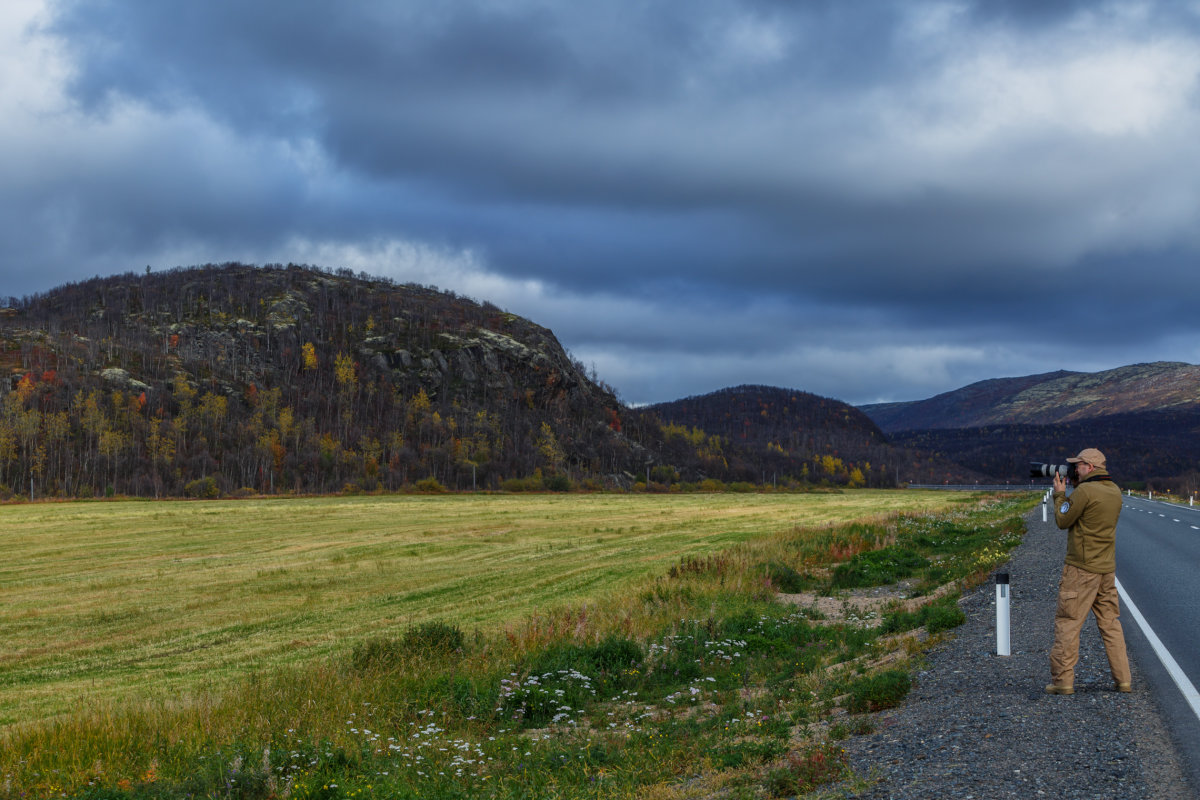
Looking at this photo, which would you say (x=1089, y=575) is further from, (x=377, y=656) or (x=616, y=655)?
(x=377, y=656)

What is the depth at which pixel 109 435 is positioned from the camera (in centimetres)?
13938

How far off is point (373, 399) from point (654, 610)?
17913 centimetres

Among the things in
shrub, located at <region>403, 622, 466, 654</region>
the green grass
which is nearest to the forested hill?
the green grass

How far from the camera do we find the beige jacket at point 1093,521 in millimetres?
9016

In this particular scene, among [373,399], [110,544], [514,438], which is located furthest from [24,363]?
[110,544]

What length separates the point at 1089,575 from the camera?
9.17m

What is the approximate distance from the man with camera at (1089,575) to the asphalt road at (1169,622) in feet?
2.80

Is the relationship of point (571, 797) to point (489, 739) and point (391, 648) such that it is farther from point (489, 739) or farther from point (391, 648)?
point (391, 648)

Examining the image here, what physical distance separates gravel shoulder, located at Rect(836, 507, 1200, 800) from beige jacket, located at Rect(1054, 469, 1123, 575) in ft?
4.80

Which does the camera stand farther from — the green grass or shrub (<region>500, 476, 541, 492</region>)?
shrub (<region>500, 476, 541, 492</region>)

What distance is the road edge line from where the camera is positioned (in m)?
8.98

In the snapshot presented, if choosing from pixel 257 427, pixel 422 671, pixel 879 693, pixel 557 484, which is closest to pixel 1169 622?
pixel 879 693

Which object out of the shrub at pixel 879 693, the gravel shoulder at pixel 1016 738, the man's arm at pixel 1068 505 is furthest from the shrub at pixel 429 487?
the man's arm at pixel 1068 505

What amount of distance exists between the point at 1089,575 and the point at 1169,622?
6327 mm
